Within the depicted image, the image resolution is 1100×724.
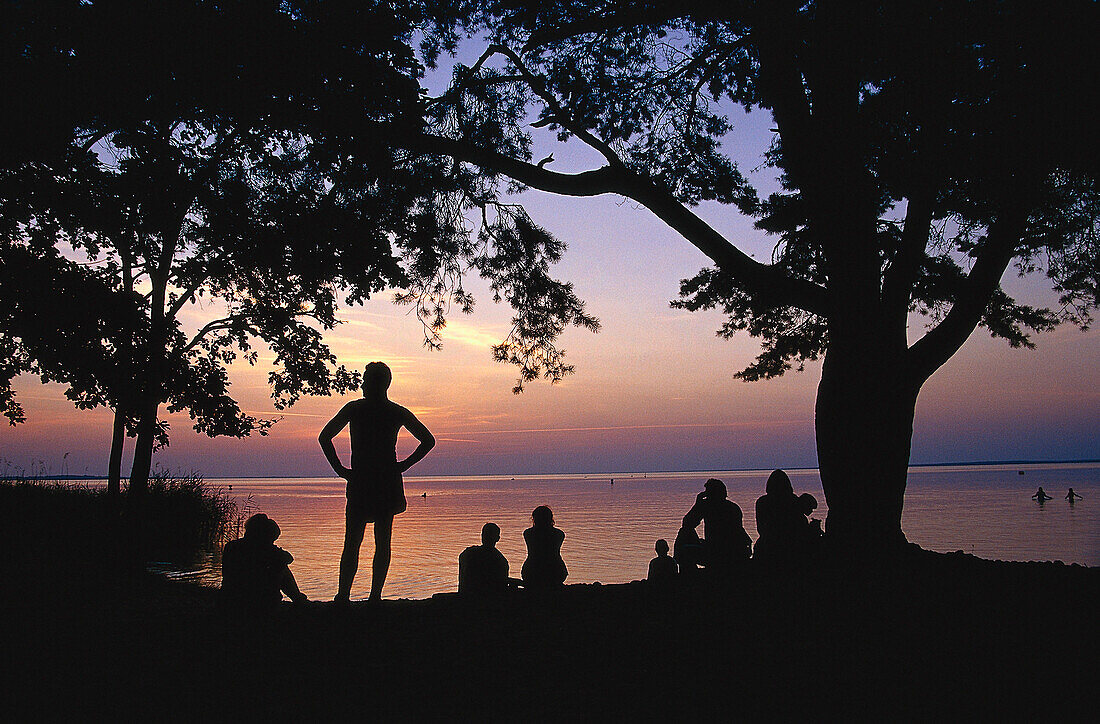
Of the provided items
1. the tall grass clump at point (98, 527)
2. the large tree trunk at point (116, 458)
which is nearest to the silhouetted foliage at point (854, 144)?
the tall grass clump at point (98, 527)

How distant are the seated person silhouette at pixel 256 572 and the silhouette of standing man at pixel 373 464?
1.76ft

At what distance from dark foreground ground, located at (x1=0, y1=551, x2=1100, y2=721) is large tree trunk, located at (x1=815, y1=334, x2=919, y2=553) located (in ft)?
2.24

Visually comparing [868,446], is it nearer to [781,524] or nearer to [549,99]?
[781,524]

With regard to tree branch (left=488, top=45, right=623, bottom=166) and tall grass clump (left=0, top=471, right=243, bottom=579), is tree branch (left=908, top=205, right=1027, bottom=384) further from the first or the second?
tall grass clump (left=0, top=471, right=243, bottom=579)

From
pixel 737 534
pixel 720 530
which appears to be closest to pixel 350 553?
pixel 720 530

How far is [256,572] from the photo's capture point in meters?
5.84

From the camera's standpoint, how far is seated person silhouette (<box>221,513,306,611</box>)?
5758 millimetres

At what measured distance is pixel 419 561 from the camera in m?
18.5

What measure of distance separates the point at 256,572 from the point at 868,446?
5812mm

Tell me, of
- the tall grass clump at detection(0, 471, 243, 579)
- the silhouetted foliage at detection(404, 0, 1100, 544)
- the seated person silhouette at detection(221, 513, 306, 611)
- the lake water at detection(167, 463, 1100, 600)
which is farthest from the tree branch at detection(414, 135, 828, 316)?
the lake water at detection(167, 463, 1100, 600)

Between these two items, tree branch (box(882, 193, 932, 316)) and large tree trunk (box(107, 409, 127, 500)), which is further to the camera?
large tree trunk (box(107, 409, 127, 500))

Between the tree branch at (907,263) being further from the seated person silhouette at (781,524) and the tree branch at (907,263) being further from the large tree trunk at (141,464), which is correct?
the large tree trunk at (141,464)

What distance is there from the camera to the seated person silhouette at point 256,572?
18.9ft

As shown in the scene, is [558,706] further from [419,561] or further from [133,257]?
[419,561]
